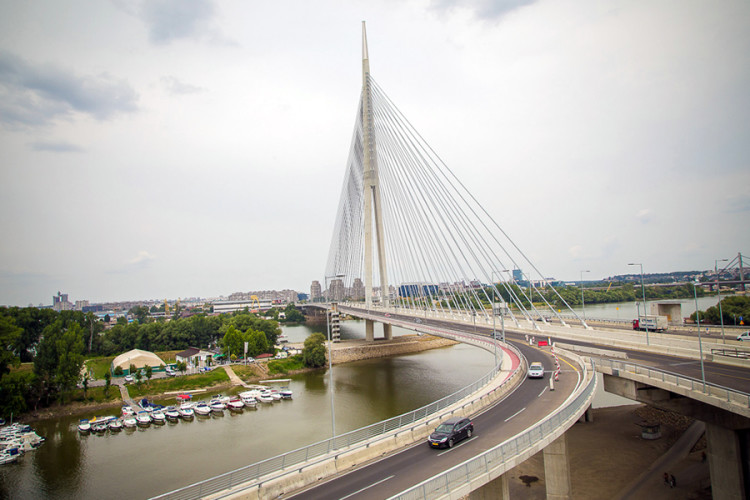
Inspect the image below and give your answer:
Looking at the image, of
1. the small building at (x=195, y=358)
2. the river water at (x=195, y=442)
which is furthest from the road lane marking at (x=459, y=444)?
the small building at (x=195, y=358)

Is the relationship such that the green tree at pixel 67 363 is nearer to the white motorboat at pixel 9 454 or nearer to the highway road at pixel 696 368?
the white motorboat at pixel 9 454

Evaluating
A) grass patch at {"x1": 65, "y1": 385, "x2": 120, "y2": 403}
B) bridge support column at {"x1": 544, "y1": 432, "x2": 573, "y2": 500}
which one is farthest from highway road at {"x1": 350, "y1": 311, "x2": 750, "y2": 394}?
grass patch at {"x1": 65, "y1": 385, "x2": 120, "y2": 403}

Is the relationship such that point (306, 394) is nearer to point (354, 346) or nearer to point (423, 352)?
point (354, 346)

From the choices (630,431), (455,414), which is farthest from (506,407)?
(630,431)

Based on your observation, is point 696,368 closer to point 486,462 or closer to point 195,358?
point 486,462

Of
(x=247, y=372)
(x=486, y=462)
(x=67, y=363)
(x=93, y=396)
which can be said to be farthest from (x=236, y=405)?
(x=486, y=462)
